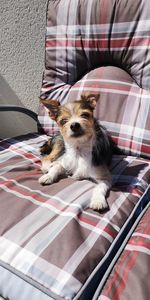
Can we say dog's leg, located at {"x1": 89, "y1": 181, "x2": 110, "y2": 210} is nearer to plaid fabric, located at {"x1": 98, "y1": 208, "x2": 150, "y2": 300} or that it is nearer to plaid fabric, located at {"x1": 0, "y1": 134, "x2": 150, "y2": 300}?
plaid fabric, located at {"x1": 0, "y1": 134, "x2": 150, "y2": 300}

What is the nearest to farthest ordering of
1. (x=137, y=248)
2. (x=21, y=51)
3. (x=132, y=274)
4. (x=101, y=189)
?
(x=132, y=274) → (x=137, y=248) → (x=101, y=189) → (x=21, y=51)

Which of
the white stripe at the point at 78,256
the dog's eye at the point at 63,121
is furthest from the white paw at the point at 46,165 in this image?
the white stripe at the point at 78,256

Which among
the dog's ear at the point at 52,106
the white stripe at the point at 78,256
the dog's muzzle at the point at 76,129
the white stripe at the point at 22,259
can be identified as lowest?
the white stripe at the point at 22,259

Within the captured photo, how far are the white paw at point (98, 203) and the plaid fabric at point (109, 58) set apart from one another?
57 cm

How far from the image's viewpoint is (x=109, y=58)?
2.02 m

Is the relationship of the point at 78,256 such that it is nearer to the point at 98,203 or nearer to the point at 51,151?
the point at 98,203

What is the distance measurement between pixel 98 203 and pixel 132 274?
397 mm

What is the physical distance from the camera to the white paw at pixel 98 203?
1399 millimetres

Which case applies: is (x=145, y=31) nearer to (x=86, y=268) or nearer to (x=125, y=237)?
(x=125, y=237)

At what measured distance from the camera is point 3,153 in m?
1.99

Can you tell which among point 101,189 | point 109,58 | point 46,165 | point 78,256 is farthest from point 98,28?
point 78,256

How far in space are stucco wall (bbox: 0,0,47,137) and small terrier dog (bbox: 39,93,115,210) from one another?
1.01 m

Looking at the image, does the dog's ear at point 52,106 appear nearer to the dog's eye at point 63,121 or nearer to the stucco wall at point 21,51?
the dog's eye at point 63,121

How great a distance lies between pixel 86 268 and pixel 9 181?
2.25 ft
